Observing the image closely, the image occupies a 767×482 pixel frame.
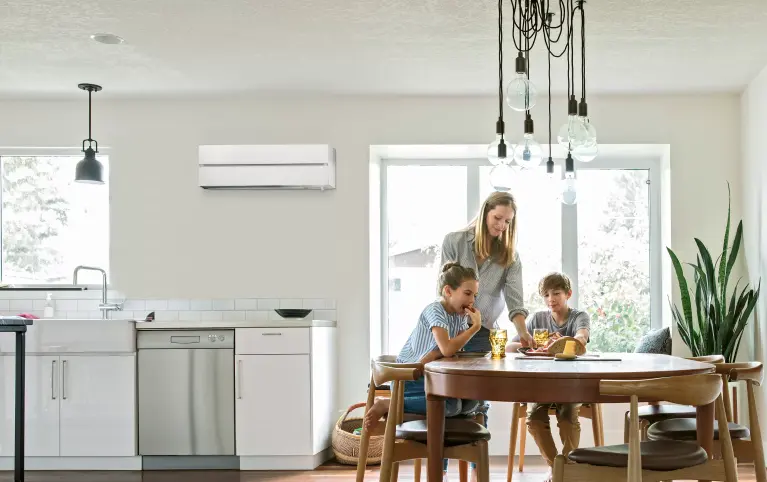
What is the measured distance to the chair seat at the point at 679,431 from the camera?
11.4 ft

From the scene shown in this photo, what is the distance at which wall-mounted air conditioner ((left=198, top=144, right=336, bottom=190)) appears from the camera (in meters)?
5.68

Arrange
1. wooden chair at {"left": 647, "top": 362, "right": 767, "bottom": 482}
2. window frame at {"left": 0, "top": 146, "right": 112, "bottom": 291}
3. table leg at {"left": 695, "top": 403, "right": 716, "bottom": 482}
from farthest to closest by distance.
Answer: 1. window frame at {"left": 0, "top": 146, "right": 112, "bottom": 291}
2. wooden chair at {"left": 647, "top": 362, "right": 767, "bottom": 482}
3. table leg at {"left": 695, "top": 403, "right": 716, "bottom": 482}

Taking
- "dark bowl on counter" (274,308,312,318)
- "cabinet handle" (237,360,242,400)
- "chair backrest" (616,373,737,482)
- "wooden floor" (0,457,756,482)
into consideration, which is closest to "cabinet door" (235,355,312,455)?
"cabinet handle" (237,360,242,400)

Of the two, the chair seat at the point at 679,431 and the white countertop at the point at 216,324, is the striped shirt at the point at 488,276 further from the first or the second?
the white countertop at the point at 216,324

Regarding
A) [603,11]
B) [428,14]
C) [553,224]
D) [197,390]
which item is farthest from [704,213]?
[197,390]

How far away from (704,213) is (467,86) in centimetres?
168

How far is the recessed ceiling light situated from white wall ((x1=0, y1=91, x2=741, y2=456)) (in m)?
1.25

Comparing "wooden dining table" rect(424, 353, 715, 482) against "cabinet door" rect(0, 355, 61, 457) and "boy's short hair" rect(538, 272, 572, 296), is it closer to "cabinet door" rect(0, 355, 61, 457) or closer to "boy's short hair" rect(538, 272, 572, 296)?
"boy's short hair" rect(538, 272, 572, 296)

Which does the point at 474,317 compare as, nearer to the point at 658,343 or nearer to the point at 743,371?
the point at 743,371

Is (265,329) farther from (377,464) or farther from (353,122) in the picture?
(353,122)

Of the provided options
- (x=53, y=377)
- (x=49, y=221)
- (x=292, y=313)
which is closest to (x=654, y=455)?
(x=292, y=313)

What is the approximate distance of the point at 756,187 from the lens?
5344 millimetres

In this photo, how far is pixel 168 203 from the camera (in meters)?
5.88

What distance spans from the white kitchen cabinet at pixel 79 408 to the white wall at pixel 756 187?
3.61m
